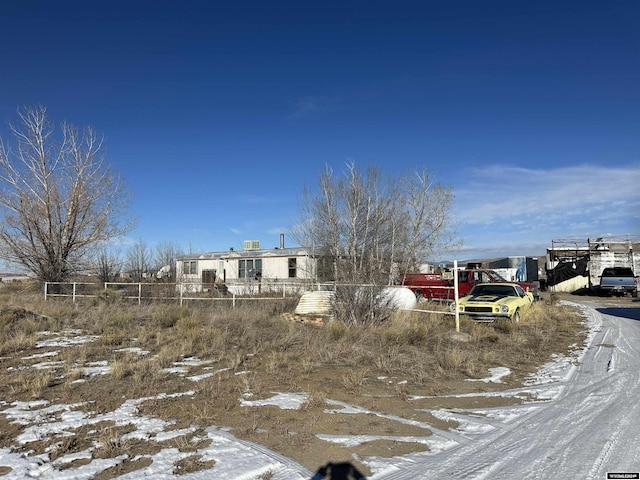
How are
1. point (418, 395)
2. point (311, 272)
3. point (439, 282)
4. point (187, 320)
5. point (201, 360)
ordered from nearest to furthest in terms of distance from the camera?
1. point (418, 395)
2. point (201, 360)
3. point (187, 320)
4. point (439, 282)
5. point (311, 272)

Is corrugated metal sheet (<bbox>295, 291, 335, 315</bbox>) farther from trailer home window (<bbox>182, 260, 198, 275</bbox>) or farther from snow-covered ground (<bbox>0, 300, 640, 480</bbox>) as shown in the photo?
trailer home window (<bbox>182, 260, 198, 275</bbox>)

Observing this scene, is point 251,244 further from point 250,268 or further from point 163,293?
point 163,293

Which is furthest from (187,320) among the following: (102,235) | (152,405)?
(102,235)

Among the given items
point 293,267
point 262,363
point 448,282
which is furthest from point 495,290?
point 293,267

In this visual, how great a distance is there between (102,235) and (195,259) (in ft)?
36.0

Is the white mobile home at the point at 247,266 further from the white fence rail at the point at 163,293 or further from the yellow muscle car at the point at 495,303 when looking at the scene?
the yellow muscle car at the point at 495,303

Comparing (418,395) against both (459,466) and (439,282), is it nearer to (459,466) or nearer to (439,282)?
(459,466)

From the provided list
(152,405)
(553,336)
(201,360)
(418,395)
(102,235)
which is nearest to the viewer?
(152,405)

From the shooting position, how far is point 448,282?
72.8ft

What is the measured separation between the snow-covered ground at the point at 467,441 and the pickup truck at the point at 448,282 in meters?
14.5

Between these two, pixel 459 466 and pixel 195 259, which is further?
pixel 195 259

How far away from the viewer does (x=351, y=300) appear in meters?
13.3

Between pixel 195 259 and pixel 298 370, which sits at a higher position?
pixel 195 259

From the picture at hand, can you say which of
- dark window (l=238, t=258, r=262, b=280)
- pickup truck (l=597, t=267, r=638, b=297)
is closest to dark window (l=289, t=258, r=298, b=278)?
dark window (l=238, t=258, r=262, b=280)
